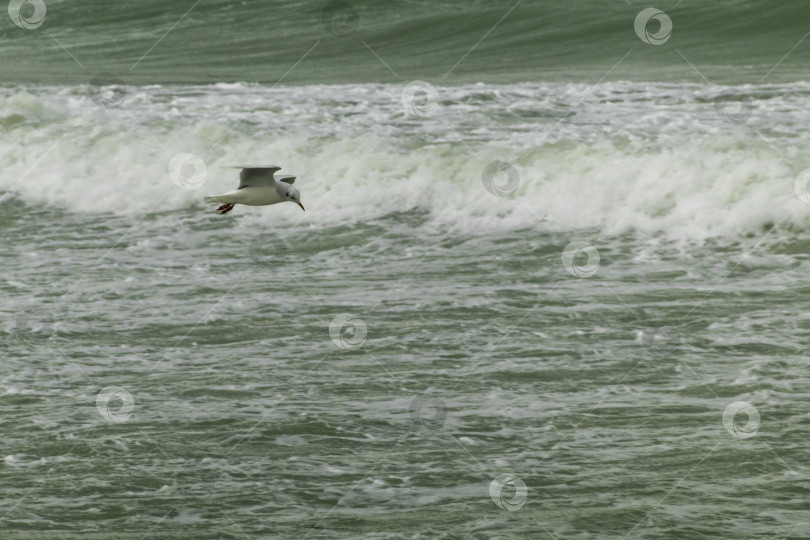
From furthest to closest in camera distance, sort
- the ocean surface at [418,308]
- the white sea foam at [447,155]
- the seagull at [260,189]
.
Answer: the white sea foam at [447,155] < the seagull at [260,189] < the ocean surface at [418,308]

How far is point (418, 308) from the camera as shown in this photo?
752 cm

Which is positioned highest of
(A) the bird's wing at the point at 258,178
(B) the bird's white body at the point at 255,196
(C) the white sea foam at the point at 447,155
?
(C) the white sea foam at the point at 447,155

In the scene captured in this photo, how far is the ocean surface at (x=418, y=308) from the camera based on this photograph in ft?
16.3

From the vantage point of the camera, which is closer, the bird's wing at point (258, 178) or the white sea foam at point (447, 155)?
the bird's wing at point (258, 178)

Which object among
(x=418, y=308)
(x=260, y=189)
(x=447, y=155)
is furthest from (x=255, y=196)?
(x=447, y=155)

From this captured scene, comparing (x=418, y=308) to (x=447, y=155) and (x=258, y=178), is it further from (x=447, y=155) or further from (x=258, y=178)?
(x=447, y=155)

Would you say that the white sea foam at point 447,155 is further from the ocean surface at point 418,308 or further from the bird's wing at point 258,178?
the bird's wing at point 258,178

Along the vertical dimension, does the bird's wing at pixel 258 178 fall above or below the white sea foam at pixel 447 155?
below

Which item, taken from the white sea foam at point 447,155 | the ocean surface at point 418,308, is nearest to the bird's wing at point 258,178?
the ocean surface at point 418,308

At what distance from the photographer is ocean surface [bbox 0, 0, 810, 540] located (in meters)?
4.97

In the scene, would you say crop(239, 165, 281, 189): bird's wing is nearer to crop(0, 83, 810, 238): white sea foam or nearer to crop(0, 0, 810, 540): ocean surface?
crop(0, 0, 810, 540): ocean surface

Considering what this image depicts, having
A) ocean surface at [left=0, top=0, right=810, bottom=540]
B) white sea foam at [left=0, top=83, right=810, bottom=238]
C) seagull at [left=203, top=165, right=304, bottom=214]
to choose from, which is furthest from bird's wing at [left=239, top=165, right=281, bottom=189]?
white sea foam at [left=0, top=83, right=810, bottom=238]

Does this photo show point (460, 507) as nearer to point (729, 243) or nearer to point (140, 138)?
point (729, 243)

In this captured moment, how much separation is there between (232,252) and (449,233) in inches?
Answer: 69.2
